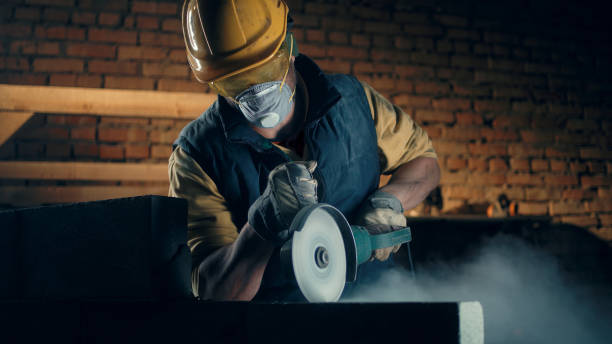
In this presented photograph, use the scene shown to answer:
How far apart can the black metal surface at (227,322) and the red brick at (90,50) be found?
2.74 metres

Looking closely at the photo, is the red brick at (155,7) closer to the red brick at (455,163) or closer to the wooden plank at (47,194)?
the wooden plank at (47,194)

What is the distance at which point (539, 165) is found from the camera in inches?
145

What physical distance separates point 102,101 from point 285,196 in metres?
2.39

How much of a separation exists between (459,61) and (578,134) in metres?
1.20

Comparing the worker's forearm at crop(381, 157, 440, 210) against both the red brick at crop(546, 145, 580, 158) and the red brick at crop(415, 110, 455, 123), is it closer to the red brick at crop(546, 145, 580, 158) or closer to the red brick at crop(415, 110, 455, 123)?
the red brick at crop(415, 110, 455, 123)

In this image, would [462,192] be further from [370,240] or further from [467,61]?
[370,240]

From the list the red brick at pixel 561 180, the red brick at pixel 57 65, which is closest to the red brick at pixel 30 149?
the red brick at pixel 57 65

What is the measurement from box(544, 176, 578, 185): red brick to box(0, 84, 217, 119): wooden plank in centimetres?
275

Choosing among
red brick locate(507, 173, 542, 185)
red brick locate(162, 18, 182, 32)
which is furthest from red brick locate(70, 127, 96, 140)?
red brick locate(507, 173, 542, 185)

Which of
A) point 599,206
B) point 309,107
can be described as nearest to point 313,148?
point 309,107

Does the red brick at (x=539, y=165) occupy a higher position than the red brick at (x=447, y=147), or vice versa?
the red brick at (x=447, y=147)

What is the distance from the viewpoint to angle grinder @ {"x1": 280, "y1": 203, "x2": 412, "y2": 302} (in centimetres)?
100

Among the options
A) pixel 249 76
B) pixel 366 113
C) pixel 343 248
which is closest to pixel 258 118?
pixel 249 76

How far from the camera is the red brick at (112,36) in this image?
3.32 metres
